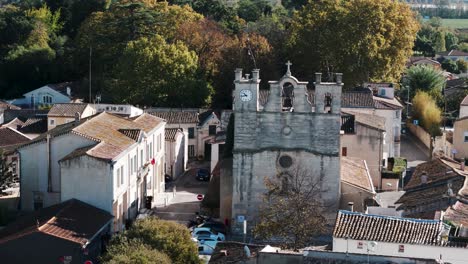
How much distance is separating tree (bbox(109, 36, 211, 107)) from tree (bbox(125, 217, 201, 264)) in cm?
2775

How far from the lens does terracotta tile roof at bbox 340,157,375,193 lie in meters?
43.6

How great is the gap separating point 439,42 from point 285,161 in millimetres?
84736

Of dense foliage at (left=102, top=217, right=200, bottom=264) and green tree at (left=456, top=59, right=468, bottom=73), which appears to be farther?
green tree at (left=456, top=59, right=468, bottom=73)

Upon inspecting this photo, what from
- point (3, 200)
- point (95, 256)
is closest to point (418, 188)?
point (95, 256)

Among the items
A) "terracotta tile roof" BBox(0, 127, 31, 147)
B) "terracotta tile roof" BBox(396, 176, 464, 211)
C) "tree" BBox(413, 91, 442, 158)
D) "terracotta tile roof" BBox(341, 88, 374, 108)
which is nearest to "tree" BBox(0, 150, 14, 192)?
"terracotta tile roof" BBox(0, 127, 31, 147)

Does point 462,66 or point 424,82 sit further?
point 462,66

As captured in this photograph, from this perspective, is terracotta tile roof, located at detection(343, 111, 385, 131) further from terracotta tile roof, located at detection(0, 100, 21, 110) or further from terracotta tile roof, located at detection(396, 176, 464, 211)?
terracotta tile roof, located at detection(0, 100, 21, 110)

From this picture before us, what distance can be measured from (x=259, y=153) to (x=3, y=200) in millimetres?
13007

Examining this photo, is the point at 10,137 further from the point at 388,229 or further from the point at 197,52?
the point at 388,229

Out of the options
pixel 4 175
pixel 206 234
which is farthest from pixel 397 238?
pixel 4 175

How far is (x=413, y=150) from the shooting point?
63.4m

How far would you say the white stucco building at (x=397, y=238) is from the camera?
106 feet

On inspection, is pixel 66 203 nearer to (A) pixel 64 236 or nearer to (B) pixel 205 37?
(A) pixel 64 236

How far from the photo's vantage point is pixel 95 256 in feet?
127
